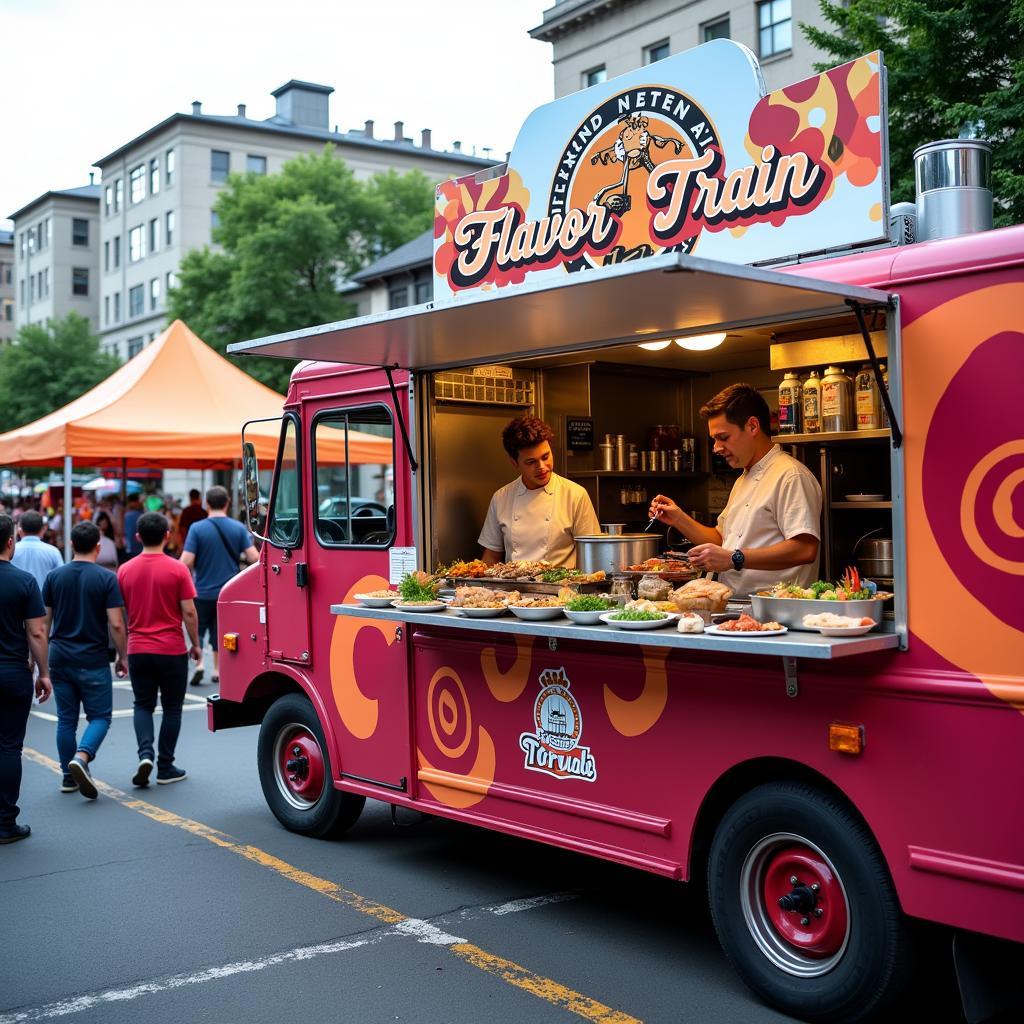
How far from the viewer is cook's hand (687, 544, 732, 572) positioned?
4.96 meters

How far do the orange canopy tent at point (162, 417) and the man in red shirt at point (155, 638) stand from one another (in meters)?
5.88

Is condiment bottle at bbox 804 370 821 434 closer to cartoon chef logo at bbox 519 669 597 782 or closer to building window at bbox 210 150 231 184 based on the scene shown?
cartoon chef logo at bbox 519 669 597 782

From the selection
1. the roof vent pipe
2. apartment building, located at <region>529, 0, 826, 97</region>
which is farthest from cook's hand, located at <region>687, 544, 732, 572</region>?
apartment building, located at <region>529, 0, 826, 97</region>

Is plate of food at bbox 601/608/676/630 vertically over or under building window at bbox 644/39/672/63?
under

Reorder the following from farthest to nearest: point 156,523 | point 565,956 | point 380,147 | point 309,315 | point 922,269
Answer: point 380,147 → point 309,315 → point 156,523 → point 565,956 → point 922,269

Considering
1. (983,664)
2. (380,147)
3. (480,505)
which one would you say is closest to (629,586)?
(480,505)

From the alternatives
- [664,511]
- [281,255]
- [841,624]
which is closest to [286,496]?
[664,511]

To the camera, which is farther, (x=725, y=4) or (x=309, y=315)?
(x=309, y=315)

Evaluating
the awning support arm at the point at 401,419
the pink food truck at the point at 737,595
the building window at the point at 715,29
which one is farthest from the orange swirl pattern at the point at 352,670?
the building window at the point at 715,29

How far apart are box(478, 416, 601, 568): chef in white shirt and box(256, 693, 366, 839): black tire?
147 cm

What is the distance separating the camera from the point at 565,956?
4.92 meters

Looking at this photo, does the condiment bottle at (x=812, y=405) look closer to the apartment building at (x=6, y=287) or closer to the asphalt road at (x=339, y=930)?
the asphalt road at (x=339, y=930)

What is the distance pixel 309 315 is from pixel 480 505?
115ft

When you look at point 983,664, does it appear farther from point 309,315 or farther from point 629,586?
point 309,315
